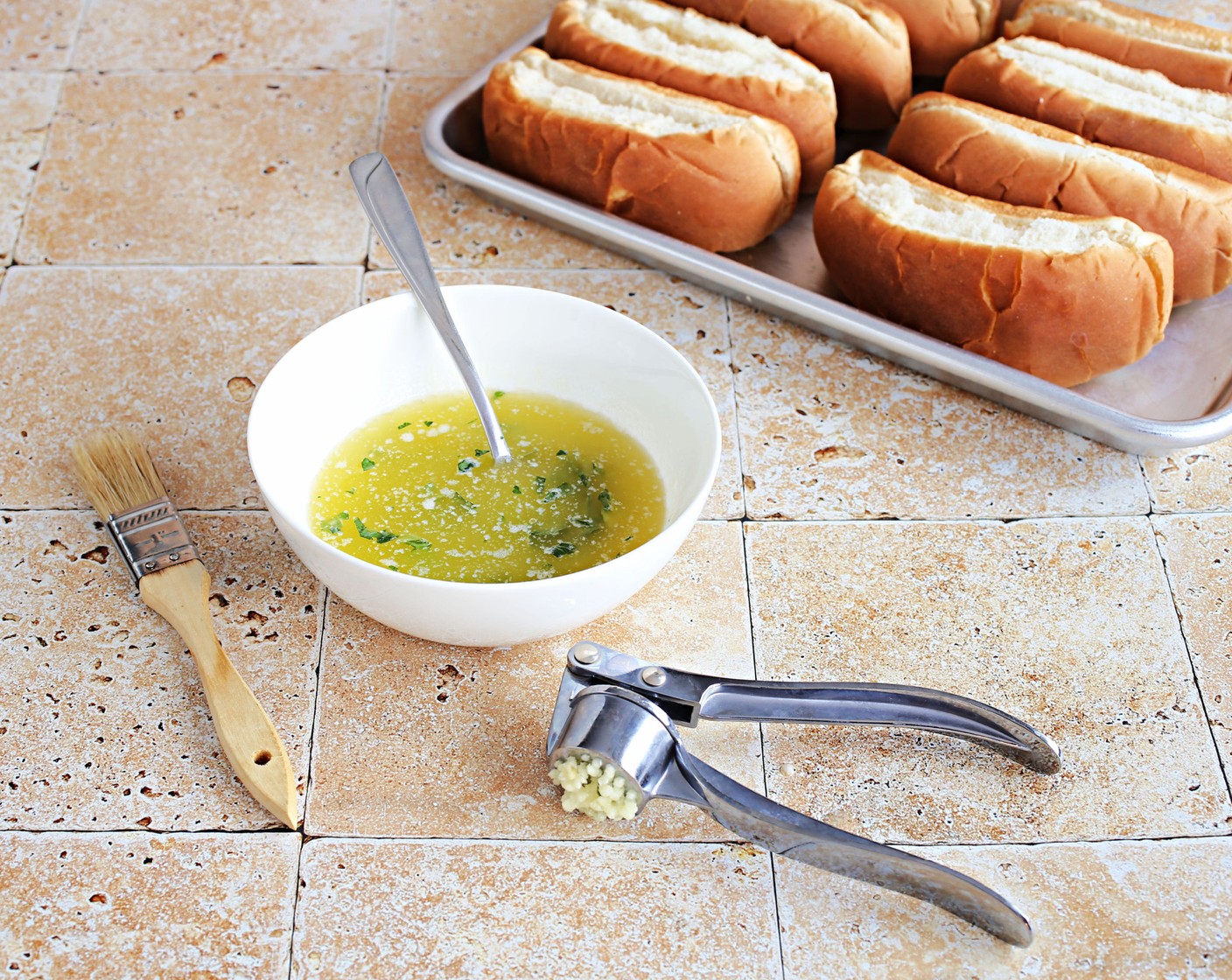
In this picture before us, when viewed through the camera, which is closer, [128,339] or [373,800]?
[373,800]

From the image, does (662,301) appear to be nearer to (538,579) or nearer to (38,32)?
(538,579)

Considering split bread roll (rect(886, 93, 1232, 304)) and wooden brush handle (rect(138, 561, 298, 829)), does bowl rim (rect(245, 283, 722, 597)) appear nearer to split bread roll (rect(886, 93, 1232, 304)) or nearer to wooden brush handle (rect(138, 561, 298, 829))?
wooden brush handle (rect(138, 561, 298, 829))

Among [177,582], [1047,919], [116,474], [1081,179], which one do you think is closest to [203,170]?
[116,474]

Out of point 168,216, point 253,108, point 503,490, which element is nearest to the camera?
point 503,490

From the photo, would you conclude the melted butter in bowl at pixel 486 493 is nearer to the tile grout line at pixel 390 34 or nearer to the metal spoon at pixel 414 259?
the metal spoon at pixel 414 259

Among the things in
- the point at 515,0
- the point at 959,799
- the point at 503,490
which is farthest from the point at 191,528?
the point at 515,0

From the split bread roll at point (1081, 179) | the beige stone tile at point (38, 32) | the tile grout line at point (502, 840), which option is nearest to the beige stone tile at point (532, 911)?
the tile grout line at point (502, 840)

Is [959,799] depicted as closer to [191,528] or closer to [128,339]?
[191,528]
